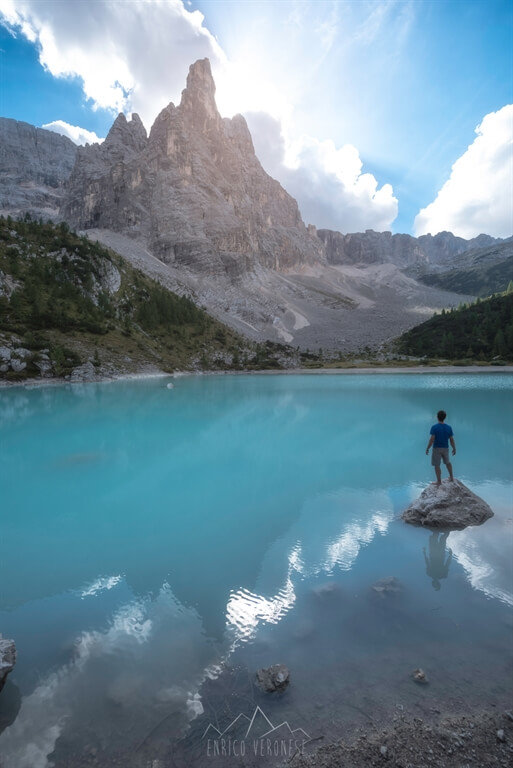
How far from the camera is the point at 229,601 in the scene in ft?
25.9

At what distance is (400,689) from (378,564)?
3.77m

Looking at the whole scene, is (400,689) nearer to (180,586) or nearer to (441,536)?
(180,586)

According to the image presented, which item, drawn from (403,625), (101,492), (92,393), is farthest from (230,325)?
(403,625)

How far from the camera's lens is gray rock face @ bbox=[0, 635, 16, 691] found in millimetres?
5402

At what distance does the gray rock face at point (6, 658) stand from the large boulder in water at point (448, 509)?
1009 centimetres

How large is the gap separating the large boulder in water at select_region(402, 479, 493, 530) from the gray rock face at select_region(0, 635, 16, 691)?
10.1m

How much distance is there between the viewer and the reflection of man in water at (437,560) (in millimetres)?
8570

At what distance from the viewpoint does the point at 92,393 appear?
Result: 48250 millimetres

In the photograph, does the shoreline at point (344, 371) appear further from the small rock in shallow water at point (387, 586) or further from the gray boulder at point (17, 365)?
the small rock in shallow water at point (387, 586)

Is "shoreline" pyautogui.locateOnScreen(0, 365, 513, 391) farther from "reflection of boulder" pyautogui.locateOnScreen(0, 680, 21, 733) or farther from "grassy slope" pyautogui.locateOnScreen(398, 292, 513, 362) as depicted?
"reflection of boulder" pyautogui.locateOnScreen(0, 680, 21, 733)

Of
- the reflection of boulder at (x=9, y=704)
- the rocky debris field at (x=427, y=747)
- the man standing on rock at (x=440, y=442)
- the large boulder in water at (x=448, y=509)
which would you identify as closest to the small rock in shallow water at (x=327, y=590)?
the rocky debris field at (x=427, y=747)

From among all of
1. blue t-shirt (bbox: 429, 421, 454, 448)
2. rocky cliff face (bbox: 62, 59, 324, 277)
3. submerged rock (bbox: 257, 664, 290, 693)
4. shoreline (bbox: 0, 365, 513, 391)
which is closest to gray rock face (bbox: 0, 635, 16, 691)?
submerged rock (bbox: 257, 664, 290, 693)

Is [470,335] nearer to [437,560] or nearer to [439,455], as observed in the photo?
[439,455]

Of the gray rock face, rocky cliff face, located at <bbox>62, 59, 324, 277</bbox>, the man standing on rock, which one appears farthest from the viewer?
rocky cliff face, located at <bbox>62, 59, 324, 277</bbox>
